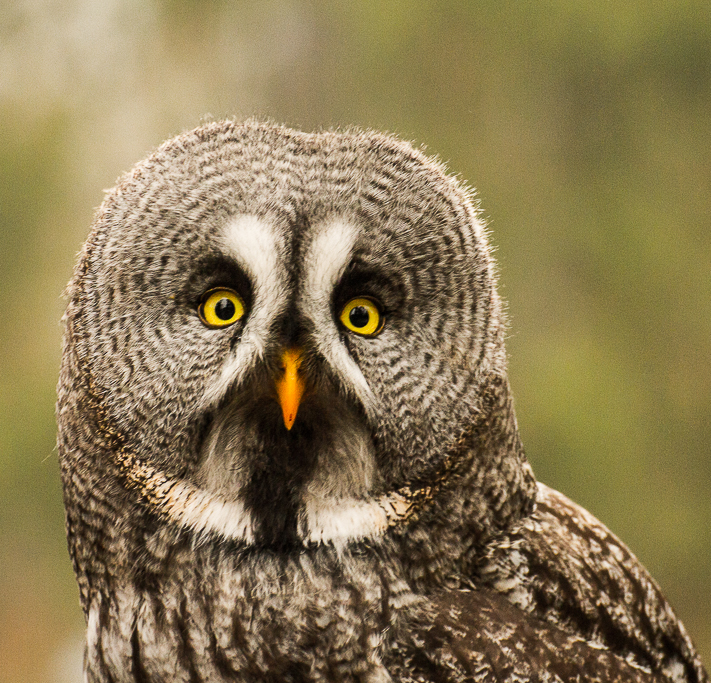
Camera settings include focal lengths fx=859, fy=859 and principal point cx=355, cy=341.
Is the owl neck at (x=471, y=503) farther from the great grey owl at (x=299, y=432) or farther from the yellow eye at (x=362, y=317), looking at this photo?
the yellow eye at (x=362, y=317)

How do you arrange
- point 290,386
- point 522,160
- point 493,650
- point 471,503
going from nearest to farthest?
point 290,386 → point 493,650 → point 471,503 → point 522,160

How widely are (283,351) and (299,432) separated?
7.4 inches

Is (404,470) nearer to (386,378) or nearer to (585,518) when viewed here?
(386,378)

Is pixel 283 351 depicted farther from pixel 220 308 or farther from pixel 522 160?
pixel 522 160

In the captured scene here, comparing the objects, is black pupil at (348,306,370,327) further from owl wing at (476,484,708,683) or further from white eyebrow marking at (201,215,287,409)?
owl wing at (476,484,708,683)

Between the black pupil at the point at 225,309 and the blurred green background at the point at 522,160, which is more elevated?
the blurred green background at the point at 522,160

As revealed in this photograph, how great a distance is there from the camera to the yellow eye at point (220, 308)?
1412 mm

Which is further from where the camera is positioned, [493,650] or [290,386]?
[493,650]

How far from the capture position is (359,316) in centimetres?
146

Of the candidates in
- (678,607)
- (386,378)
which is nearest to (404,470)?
(386,378)

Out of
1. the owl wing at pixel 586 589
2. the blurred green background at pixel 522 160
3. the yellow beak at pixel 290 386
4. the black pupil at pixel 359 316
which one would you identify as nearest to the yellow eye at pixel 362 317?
the black pupil at pixel 359 316

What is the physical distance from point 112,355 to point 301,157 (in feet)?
1.56

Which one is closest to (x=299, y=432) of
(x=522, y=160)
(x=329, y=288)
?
(x=329, y=288)

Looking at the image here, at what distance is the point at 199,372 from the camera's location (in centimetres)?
142
